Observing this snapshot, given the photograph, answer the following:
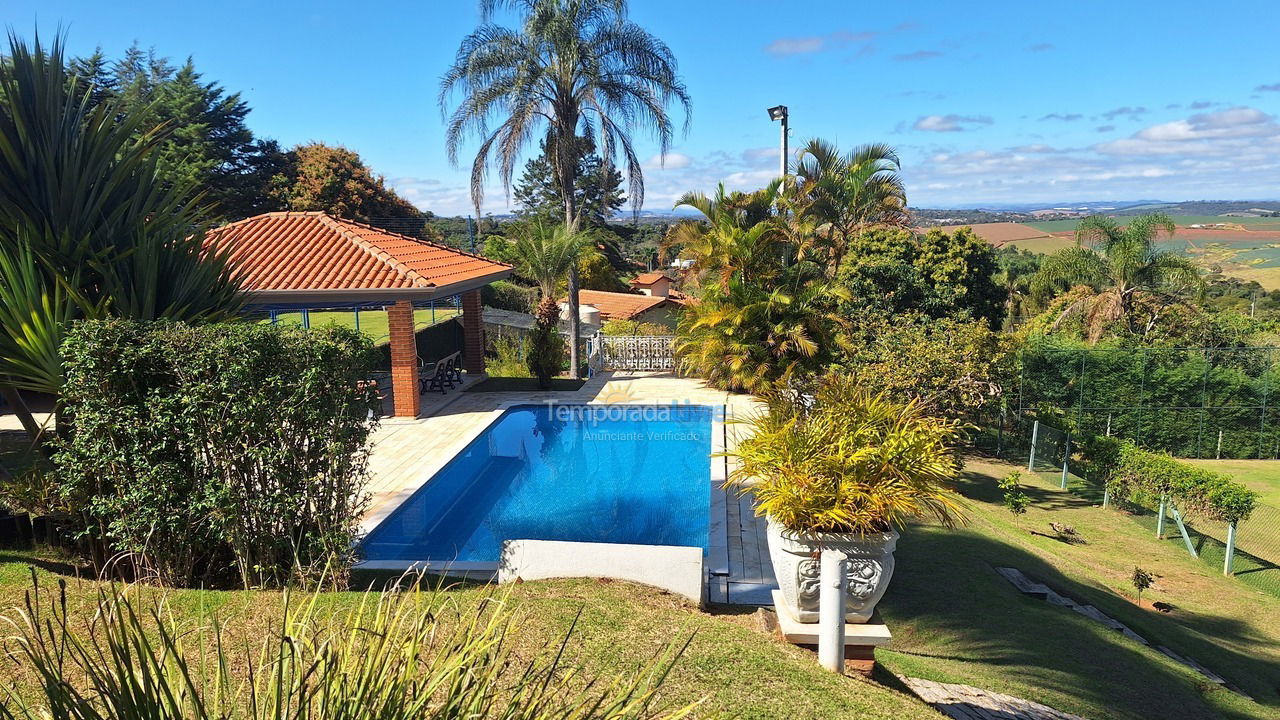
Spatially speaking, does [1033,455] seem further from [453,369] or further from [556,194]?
[556,194]

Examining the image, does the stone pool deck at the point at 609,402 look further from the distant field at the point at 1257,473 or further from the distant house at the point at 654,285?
the distant house at the point at 654,285

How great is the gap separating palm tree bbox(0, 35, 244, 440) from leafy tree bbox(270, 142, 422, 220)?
31.6 metres

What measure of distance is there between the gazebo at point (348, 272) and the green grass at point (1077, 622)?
32.1 feet

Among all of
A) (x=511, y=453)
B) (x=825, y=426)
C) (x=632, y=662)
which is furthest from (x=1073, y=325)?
(x=632, y=662)

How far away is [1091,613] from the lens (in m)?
7.75

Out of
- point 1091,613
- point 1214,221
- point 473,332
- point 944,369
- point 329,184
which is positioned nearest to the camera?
point 1091,613

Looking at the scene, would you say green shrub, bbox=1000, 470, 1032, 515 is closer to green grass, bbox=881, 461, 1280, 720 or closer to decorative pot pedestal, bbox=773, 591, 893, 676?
green grass, bbox=881, 461, 1280, 720

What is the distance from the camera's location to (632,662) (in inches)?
170

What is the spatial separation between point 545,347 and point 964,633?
39.5 ft

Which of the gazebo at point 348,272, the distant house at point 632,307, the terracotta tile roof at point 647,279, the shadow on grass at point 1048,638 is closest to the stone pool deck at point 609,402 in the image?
the gazebo at point 348,272

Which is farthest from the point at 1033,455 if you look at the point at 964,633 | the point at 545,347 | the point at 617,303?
the point at 617,303

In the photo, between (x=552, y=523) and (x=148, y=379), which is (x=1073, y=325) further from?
(x=148, y=379)

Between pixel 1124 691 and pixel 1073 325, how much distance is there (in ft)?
64.6

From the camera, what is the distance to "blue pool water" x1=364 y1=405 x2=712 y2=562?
8.88 meters
